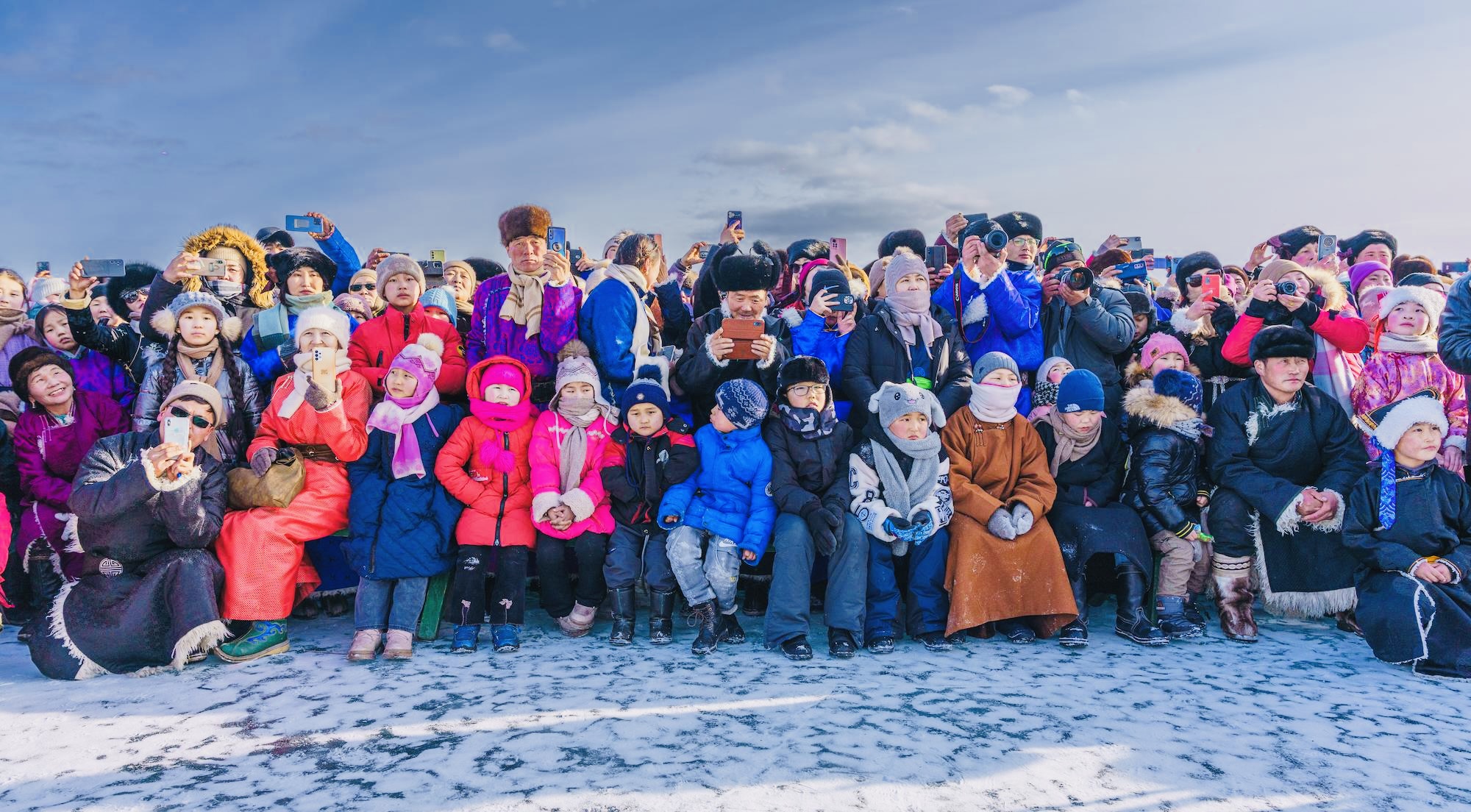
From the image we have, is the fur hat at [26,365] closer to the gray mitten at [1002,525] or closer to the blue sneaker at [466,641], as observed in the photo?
the blue sneaker at [466,641]

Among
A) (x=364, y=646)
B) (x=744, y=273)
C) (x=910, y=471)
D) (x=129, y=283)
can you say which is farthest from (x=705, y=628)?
(x=129, y=283)

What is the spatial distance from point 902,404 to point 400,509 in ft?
8.56

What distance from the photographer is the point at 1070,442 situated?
14.4 ft

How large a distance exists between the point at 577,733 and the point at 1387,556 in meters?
3.75

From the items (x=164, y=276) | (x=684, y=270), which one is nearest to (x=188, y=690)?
(x=164, y=276)

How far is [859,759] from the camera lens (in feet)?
8.60

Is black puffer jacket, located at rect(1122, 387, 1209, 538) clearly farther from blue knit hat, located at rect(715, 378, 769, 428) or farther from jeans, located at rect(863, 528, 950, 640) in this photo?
blue knit hat, located at rect(715, 378, 769, 428)

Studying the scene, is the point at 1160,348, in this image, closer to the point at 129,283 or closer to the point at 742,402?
the point at 742,402

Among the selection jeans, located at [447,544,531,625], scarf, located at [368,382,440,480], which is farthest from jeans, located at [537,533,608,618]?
scarf, located at [368,382,440,480]

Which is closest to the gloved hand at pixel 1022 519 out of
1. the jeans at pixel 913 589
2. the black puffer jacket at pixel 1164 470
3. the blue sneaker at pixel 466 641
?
the jeans at pixel 913 589

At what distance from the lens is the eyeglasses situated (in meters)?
3.78

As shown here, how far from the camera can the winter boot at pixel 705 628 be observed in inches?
151

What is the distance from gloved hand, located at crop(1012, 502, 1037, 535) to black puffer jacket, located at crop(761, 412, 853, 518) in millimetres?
843

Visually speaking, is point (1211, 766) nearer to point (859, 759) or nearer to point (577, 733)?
point (859, 759)
